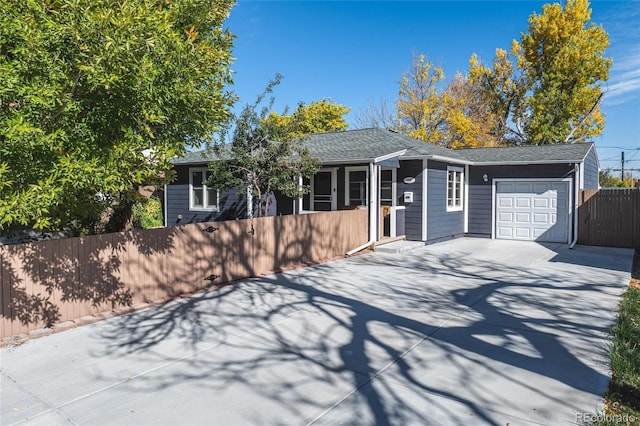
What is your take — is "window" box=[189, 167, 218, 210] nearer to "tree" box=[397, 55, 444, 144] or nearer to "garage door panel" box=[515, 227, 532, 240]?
"garage door panel" box=[515, 227, 532, 240]

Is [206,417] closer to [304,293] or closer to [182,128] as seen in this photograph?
[182,128]

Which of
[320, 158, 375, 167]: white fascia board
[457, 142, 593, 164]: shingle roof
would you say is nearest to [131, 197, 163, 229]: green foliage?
[320, 158, 375, 167]: white fascia board

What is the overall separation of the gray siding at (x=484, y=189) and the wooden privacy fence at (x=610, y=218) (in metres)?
1.69

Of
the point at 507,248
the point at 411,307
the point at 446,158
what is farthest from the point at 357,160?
the point at 411,307

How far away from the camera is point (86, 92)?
4176mm

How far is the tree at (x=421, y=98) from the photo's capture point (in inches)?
1073

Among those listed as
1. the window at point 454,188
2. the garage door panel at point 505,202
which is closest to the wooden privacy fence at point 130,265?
the window at point 454,188

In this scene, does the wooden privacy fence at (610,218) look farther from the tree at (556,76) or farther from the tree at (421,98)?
the tree at (421,98)

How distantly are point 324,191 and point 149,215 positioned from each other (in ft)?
23.7

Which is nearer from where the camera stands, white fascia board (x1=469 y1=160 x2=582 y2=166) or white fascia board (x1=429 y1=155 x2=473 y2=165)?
white fascia board (x1=429 y1=155 x2=473 y2=165)

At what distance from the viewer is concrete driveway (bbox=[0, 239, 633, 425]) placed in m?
Result: 3.35

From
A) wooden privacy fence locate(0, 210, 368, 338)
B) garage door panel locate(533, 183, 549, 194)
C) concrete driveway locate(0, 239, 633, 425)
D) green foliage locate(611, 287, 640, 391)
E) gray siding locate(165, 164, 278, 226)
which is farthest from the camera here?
gray siding locate(165, 164, 278, 226)

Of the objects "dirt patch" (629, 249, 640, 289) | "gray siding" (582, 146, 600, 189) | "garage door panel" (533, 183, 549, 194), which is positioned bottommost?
"dirt patch" (629, 249, 640, 289)

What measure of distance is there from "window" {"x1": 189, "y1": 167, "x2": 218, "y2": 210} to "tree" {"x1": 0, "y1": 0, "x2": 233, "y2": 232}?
11000 millimetres
